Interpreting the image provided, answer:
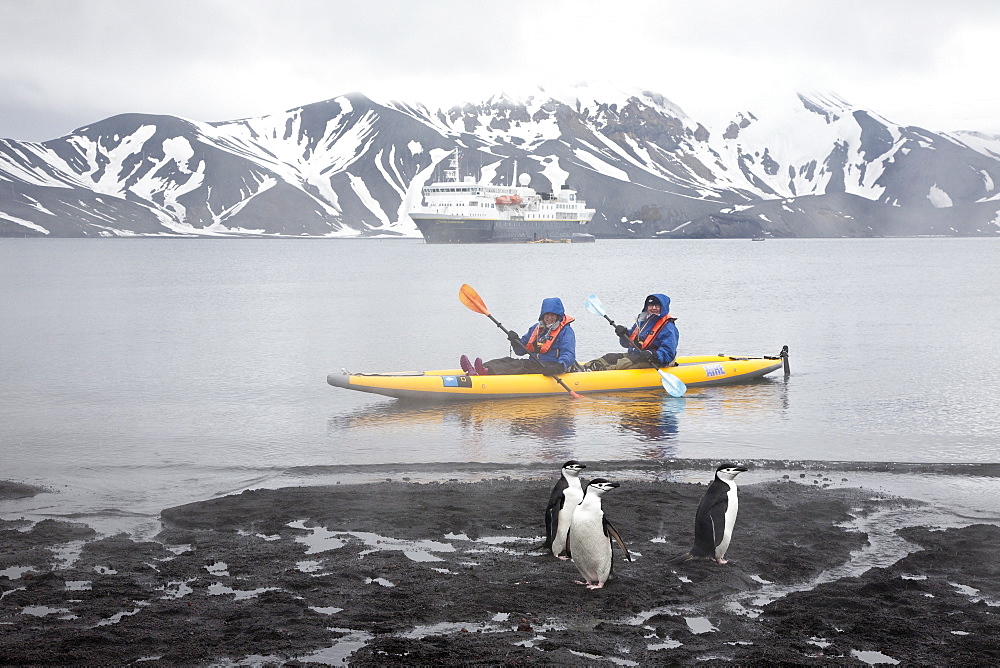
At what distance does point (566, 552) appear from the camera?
314 inches

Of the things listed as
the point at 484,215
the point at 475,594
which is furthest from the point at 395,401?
the point at 484,215

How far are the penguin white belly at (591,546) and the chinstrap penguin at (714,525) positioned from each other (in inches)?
32.9

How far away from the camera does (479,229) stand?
460ft

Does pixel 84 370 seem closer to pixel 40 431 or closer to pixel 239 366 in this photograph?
pixel 239 366

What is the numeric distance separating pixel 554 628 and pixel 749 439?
805cm

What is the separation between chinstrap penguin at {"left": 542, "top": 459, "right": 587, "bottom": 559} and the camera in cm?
788

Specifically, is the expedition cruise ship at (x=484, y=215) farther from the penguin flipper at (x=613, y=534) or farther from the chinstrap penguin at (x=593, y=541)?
the chinstrap penguin at (x=593, y=541)

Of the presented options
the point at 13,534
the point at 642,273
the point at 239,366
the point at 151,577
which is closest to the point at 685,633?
the point at 151,577

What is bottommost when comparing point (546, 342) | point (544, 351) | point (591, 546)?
point (591, 546)

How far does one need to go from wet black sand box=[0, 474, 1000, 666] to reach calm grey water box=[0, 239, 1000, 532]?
2.14 meters

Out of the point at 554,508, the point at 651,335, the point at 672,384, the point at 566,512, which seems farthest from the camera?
the point at 651,335

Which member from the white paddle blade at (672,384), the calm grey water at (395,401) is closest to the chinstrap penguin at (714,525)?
the calm grey water at (395,401)

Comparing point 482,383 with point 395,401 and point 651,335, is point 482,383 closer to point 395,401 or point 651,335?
point 395,401

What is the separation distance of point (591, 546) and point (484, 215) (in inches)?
5334
